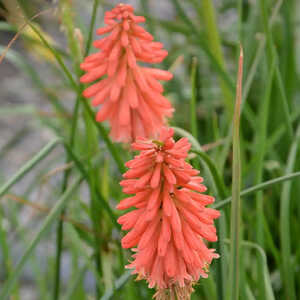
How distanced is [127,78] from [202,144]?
132 centimetres

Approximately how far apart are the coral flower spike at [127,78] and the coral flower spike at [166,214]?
0.35 meters

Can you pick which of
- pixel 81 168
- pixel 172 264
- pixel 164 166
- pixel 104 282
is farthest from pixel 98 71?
pixel 104 282

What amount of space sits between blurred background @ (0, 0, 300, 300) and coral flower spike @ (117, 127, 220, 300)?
23 centimetres

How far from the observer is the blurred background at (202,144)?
1.46 m

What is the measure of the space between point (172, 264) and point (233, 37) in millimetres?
2384

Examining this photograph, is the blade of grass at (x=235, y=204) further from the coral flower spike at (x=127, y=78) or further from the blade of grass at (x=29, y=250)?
the blade of grass at (x=29, y=250)

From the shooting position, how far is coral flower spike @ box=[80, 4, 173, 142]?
1.21m


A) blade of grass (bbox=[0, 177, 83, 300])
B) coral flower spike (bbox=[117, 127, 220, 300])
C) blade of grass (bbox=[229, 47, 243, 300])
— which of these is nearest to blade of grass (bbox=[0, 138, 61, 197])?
blade of grass (bbox=[0, 177, 83, 300])

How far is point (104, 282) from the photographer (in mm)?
1599

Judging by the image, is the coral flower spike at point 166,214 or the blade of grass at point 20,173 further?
the blade of grass at point 20,173

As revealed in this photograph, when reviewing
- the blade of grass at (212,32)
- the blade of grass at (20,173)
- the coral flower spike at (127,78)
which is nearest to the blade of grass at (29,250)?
the blade of grass at (20,173)

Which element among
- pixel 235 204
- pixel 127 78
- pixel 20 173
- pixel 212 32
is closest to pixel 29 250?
pixel 20 173

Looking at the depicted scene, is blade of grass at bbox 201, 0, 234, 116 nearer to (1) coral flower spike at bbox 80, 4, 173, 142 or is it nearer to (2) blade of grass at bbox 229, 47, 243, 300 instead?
(1) coral flower spike at bbox 80, 4, 173, 142

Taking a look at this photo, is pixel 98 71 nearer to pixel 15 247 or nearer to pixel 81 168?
pixel 81 168
